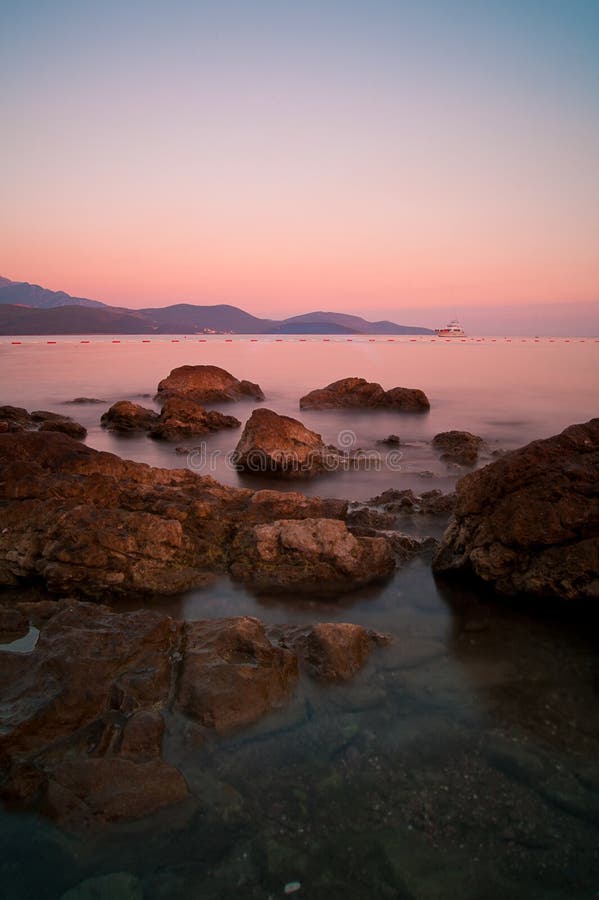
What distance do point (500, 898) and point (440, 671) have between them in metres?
1.89

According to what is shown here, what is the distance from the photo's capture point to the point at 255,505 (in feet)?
24.2

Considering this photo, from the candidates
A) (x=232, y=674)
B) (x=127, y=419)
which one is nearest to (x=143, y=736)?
(x=232, y=674)

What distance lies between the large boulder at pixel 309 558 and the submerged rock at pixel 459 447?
23.8 ft

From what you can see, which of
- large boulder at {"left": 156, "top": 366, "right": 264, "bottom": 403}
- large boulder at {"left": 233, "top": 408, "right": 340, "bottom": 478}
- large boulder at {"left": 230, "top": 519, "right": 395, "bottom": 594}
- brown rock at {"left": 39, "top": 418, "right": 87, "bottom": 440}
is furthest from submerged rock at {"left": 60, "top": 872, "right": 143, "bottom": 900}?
large boulder at {"left": 156, "top": 366, "right": 264, "bottom": 403}

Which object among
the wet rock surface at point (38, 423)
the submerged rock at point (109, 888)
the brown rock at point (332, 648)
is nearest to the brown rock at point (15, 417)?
the wet rock surface at point (38, 423)

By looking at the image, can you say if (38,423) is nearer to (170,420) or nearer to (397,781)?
(170,420)

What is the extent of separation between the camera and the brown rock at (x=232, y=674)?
156 inches

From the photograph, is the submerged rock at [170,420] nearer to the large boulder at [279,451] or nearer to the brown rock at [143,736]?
the large boulder at [279,451]

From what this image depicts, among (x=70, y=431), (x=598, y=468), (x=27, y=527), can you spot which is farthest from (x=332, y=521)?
(x=70, y=431)

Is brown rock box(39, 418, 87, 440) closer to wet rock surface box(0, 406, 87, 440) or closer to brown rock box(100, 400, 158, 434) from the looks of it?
wet rock surface box(0, 406, 87, 440)

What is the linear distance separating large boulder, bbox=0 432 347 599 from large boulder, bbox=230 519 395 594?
0.38 meters

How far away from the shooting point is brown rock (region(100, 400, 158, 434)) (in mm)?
17719

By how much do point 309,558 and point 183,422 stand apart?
460 inches

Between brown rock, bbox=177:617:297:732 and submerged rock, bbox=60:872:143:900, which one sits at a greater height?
brown rock, bbox=177:617:297:732
